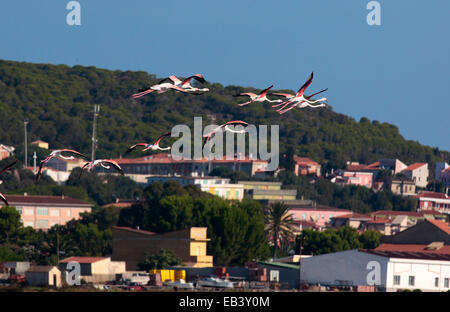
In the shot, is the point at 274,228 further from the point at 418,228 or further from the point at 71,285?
the point at 71,285

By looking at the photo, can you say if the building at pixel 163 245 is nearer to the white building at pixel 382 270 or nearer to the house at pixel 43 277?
the white building at pixel 382 270

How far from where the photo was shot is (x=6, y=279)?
120250 mm

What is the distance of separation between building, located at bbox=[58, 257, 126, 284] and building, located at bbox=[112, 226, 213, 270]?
23.3ft

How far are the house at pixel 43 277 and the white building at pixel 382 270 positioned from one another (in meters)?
28.4

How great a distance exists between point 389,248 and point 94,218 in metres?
46.0

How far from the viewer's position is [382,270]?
12394 centimetres

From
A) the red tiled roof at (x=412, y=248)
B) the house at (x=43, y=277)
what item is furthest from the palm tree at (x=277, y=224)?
the house at (x=43, y=277)

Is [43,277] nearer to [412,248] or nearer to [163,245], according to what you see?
[163,245]

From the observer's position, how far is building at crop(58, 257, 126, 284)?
13188cm

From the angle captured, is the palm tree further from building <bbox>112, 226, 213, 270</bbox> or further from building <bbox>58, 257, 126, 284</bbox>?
building <bbox>58, 257, 126, 284</bbox>

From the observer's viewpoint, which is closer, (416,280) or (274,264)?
(416,280)
